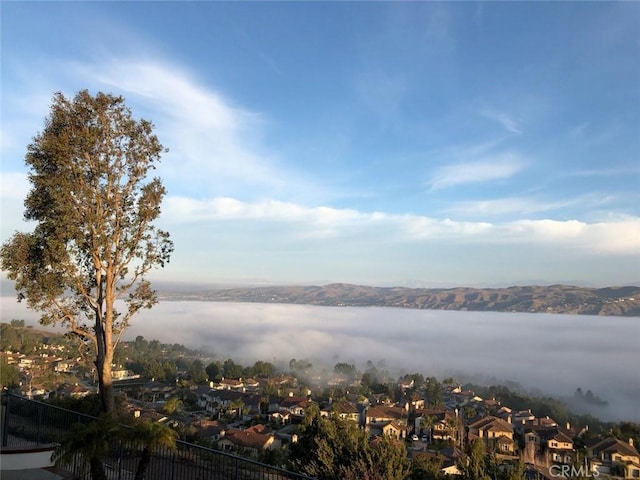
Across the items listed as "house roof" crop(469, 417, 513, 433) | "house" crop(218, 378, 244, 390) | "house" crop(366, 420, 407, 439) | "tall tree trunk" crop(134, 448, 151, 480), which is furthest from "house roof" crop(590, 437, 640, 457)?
"house" crop(218, 378, 244, 390)

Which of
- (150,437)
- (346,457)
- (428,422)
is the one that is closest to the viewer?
(150,437)

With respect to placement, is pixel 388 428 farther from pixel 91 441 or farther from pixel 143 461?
pixel 91 441

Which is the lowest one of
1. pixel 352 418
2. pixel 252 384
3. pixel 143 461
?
pixel 252 384

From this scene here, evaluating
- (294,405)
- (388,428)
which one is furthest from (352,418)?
(294,405)

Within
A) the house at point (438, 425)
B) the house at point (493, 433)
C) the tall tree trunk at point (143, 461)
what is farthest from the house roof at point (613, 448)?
the tall tree trunk at point (143, 461)

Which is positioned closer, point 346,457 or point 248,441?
point 346,457

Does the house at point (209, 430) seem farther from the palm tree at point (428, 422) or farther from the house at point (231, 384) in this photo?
the house at point (231, 384)

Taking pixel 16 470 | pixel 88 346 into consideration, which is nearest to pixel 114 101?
pixel 88 346
